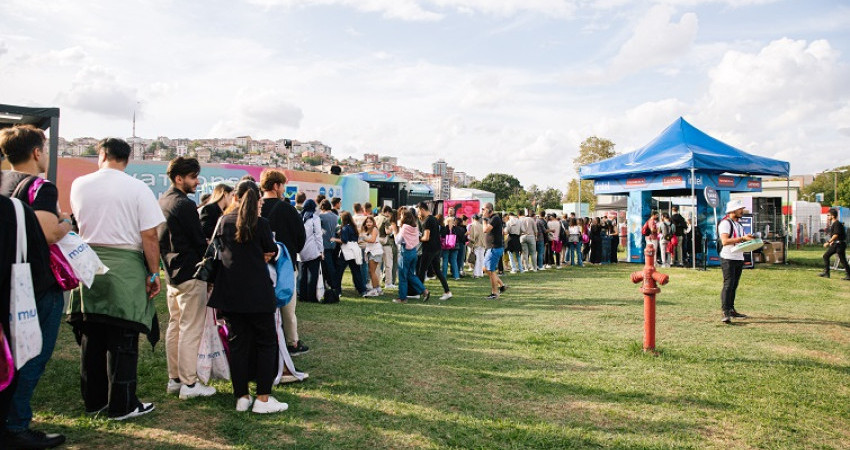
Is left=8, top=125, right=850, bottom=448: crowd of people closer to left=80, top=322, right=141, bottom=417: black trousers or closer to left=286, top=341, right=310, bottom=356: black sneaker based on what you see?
left=80, top=322, right=141, bottom=417: black trousers

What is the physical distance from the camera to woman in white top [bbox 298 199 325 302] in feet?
27.2

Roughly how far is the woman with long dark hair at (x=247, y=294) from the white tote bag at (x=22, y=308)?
127 cm

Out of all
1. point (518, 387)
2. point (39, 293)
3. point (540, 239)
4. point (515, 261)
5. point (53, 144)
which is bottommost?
point (518, 387)

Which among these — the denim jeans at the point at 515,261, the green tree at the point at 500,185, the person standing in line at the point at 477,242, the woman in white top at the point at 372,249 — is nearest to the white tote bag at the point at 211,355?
the woman in white top at the point at 372,249

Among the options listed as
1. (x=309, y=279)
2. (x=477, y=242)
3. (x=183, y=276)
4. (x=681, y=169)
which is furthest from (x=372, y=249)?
(x=681, y=169)

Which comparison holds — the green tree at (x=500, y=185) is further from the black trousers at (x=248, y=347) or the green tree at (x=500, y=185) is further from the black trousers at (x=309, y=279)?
the black trousers at (x=248, y=347)

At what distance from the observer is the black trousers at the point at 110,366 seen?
3.79 m

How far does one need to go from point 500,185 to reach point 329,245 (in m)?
84.4

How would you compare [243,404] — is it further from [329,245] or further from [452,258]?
[452,258]

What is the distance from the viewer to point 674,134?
18.7 metres

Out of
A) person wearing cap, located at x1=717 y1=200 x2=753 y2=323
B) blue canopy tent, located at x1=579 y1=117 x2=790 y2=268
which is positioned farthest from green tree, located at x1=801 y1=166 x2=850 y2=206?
person wearing cap, located at x1=717 y1=200 x2=753 y2=323

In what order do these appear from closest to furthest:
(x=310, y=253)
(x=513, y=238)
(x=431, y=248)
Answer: (x=310, y=253), (x=431, y=248), (x=513, y=238)

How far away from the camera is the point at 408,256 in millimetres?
9430

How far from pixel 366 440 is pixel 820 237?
45432mm
